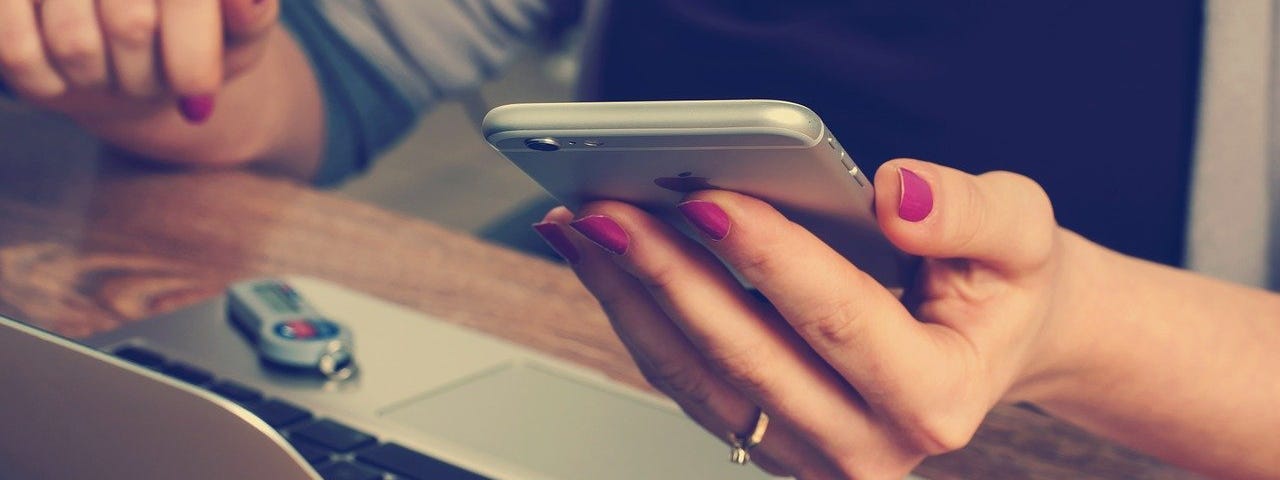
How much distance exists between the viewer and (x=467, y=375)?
49 cm

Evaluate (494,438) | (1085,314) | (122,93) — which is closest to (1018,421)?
(1085,314)

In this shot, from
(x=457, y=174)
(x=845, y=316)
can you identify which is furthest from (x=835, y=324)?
(x=457, y=174)

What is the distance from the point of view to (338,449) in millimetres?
390

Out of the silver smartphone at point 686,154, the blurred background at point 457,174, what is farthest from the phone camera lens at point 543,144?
the blurred background at point 457,174

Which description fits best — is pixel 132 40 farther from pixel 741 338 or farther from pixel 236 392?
pixel 741 338

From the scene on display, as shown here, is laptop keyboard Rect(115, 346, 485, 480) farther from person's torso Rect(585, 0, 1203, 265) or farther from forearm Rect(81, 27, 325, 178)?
person's torso Rect(585, 0, 1203, 265)

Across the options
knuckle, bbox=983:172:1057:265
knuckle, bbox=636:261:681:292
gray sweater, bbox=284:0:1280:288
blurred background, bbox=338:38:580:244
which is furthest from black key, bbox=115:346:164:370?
blurred background, bbox=338:38:580:244

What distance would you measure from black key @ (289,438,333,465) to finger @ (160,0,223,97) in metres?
0.27

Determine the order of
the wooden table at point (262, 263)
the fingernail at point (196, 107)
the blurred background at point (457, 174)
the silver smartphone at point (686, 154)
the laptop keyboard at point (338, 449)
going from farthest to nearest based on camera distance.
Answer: the blurred background at point (457, 174) < the fingernail at point (196, 107) < the wooden table at point (262, 263) < the laptop keyboard at point (338, 449) < the silver smartphone at point (686, 154)

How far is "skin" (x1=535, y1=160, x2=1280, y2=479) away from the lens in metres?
0.33

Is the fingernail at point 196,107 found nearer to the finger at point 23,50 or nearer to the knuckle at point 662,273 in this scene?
the finger at point 23,50

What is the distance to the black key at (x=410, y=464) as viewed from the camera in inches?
14.9

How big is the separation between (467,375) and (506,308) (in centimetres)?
10

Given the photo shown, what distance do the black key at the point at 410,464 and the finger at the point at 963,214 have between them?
0.16 metres
